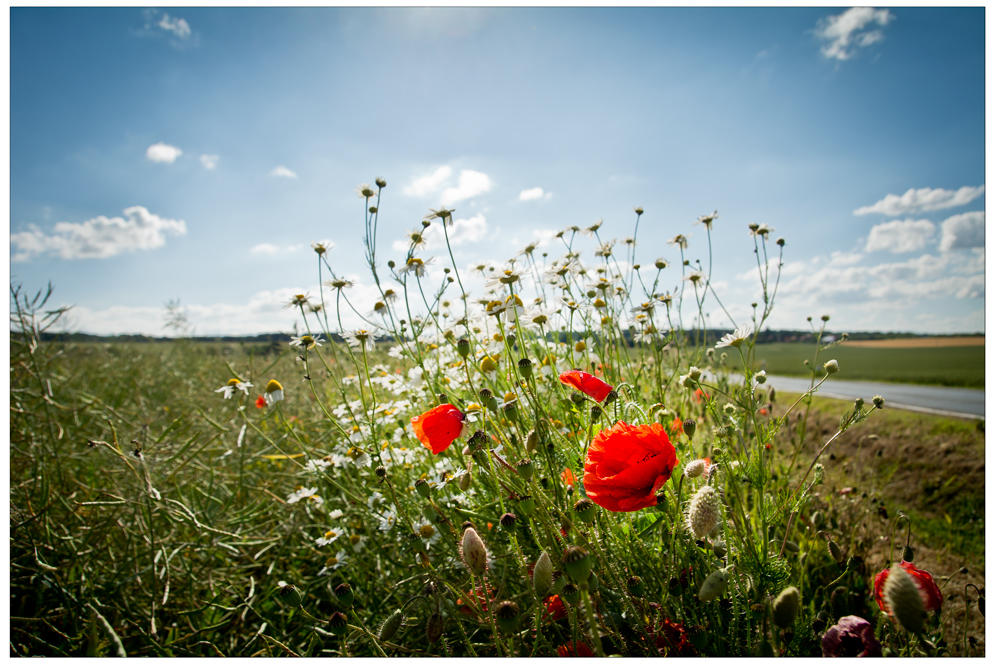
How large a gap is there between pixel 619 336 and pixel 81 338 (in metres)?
3.83

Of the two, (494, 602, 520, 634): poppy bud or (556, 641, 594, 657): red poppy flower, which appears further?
(556, 641, 594, 657): red poppy flower

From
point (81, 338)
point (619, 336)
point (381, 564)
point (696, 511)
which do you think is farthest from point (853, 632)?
point (81, 338)

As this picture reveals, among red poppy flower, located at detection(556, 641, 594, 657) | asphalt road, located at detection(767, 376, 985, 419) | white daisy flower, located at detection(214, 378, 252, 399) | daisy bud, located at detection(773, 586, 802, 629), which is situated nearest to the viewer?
daisy bud, located at detection(773, 586, 802, 629)

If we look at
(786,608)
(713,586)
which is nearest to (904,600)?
(786,608)

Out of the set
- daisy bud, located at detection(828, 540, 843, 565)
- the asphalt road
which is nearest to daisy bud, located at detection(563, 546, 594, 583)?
daisy bud, located at detection(828, 540, 843, 565)

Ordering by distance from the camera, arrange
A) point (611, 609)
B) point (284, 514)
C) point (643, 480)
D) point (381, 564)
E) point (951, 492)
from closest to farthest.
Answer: point (643, 480), point (611, 609), point (381, 564), point (284, 514), point (951, 492)

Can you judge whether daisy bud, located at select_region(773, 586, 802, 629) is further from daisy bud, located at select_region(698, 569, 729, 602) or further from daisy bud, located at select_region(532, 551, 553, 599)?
daisy bud, located at select_region(532, 551, 553, 599)

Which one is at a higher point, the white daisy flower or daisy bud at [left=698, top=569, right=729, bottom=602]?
the white daisy flower

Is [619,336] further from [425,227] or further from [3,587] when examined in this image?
[3,587]

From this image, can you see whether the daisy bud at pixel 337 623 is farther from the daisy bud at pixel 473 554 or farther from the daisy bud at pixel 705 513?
the daisy bud at pixel 705 513

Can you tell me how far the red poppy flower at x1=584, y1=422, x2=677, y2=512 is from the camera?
793 mm

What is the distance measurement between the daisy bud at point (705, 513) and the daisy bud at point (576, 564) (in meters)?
0.19

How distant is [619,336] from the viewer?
175 centimetres

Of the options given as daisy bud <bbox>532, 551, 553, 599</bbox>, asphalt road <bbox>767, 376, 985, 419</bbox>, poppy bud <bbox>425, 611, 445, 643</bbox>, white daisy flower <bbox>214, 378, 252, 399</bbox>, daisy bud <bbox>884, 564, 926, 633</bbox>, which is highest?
white daisy flower <bbox>214, 378, 252, 399</bbox>
